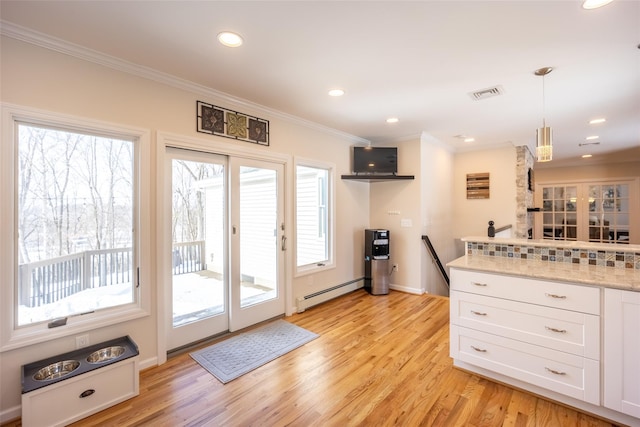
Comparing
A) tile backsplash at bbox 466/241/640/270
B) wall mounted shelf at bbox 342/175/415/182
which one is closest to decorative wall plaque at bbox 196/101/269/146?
wall mounted shelf at bbox 342/175/415/182

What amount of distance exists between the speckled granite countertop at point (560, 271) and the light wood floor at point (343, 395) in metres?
0.91

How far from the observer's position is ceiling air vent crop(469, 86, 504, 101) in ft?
9.45

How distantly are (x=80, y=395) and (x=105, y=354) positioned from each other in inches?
12.7

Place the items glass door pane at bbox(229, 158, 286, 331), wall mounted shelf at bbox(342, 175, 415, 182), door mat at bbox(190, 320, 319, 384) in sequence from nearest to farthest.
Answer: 1. door mat at bbox(190, 320, 319, 384)
2. glass door pane at bbox(229, 158, 286, 331)
3. wall mounted shelf at bbox(342, 175, 415, 182)

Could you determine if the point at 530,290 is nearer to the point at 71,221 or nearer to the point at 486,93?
the point at 486,93

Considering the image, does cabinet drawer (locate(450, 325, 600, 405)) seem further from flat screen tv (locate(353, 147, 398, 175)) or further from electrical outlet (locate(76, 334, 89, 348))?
electrical outlet (locate(76, 334, 89, 348))

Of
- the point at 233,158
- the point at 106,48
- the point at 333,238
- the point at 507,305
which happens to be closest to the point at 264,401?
the point at 507,305

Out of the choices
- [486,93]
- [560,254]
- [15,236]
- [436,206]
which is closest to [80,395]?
[15,236]

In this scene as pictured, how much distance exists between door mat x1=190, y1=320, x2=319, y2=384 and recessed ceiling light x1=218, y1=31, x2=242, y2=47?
259 cm

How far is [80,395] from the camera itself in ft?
6.31

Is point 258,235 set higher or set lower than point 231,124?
lower

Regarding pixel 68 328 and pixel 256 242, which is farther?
pixel 256 242

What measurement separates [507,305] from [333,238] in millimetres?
2533

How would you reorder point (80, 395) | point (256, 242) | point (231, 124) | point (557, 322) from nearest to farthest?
point (80, 395), point (557, 322), point (231, 124), point (256, 242)
